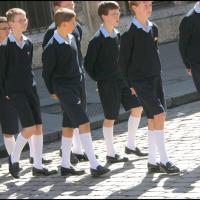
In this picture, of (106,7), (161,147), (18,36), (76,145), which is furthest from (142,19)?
(76,145)

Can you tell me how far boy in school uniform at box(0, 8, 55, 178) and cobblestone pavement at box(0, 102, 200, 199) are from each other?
0.23 meters

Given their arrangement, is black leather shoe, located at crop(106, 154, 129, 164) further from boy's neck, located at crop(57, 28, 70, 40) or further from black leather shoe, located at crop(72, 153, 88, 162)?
boy's neck, located at crop(57, 28, 70, 40)

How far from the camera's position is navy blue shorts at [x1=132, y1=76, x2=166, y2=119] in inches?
258

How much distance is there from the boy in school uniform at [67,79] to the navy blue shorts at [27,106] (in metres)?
0.33

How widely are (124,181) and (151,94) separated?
87 centimetres

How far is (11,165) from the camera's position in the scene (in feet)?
23.2

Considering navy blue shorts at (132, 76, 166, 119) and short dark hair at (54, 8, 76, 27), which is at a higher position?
short dark hair at (54, 8, 76, 27)

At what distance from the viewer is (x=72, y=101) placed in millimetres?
6770

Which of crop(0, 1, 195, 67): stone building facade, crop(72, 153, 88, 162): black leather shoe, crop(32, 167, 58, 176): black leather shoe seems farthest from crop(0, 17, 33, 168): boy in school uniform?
crop(0, 1, 195, 67): stone building facade

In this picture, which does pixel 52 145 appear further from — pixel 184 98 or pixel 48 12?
pixel 48 12

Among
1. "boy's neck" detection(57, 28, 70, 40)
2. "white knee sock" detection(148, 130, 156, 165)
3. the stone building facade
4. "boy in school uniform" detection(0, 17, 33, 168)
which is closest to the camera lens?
"white knee sock" detection(148, 130, 156, 165)

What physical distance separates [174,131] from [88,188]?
2.71m

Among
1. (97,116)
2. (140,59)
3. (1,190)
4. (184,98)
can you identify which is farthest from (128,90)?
(184,98)

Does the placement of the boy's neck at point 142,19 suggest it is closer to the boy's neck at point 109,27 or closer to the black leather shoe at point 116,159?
the boy's neck at point 109,27
